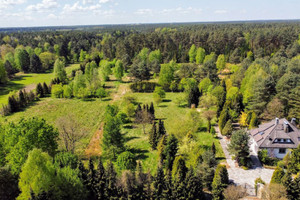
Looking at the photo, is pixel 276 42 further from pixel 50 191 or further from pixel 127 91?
pixel 50 191

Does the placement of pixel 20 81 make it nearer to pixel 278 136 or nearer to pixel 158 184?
pixel 158 184

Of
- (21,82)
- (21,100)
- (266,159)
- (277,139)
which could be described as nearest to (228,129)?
(277,139)

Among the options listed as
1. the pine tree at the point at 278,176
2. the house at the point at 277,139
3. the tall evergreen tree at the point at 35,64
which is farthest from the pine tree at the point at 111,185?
the tall evergreen tree at the point at 35,64

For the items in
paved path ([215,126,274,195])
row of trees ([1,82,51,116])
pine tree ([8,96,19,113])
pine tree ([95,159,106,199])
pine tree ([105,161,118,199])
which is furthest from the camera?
pine tree ([8,96,19,113])

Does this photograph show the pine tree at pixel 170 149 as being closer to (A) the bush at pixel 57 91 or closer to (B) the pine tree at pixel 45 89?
(A) the bush at pixel 57 91

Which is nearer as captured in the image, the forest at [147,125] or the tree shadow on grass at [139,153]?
the forest at [147,125]

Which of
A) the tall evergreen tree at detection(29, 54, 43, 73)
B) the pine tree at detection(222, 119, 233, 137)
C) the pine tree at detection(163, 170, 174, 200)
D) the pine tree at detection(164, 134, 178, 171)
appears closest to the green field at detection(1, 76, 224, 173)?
the pine tree at detection(164, 134, 178, 171)

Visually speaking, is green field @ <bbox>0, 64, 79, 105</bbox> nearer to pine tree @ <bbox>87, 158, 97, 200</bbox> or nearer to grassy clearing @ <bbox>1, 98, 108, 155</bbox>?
grassy clearing @ <bbox>1, 98, 108, 155</bbox>

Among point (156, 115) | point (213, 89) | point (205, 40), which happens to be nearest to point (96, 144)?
point (156, 115)
